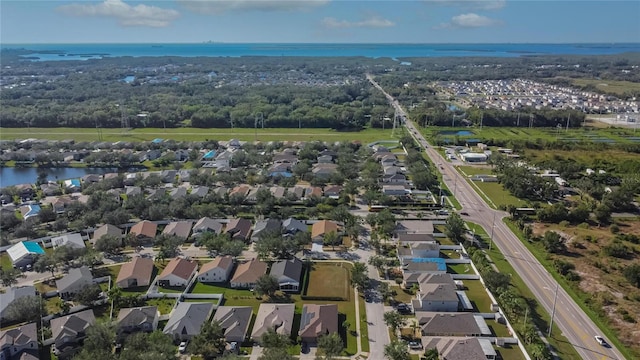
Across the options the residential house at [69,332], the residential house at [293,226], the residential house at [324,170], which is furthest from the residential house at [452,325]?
the residential house at [324,170]

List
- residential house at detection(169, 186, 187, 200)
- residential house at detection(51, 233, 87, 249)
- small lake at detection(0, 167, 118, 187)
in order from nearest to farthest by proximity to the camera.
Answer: residential house at detection(51, 233, 87, 249)
residential house at detection(169, 186, 187, 200)
small lake at detection(0, 167, 118, 187)

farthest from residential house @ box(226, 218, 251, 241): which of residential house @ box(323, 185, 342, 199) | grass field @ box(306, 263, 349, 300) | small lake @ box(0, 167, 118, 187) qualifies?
small lake @ box(0, 167, 118, 187)


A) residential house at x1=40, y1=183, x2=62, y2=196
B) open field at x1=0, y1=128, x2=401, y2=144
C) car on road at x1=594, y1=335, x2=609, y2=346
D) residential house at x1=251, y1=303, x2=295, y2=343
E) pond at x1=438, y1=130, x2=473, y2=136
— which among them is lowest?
car on road at x1=594, y1=335, x2=609, y2=346

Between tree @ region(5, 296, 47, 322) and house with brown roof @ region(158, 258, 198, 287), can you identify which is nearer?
tree @ region(5, 296, 47, 322)

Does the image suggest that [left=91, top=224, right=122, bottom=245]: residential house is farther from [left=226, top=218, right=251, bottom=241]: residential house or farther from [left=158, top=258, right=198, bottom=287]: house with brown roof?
[left=226, top=218, right=251, bottom=241]: residential house

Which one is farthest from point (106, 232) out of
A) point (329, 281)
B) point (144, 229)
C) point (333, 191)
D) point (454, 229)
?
point (454, 229)

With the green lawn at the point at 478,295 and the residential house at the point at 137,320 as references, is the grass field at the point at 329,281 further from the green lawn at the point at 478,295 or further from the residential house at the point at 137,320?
the residential house at the point at 137,320

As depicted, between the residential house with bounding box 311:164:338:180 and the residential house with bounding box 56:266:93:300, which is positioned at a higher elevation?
the residential house with bounding box 311:164:338:180
